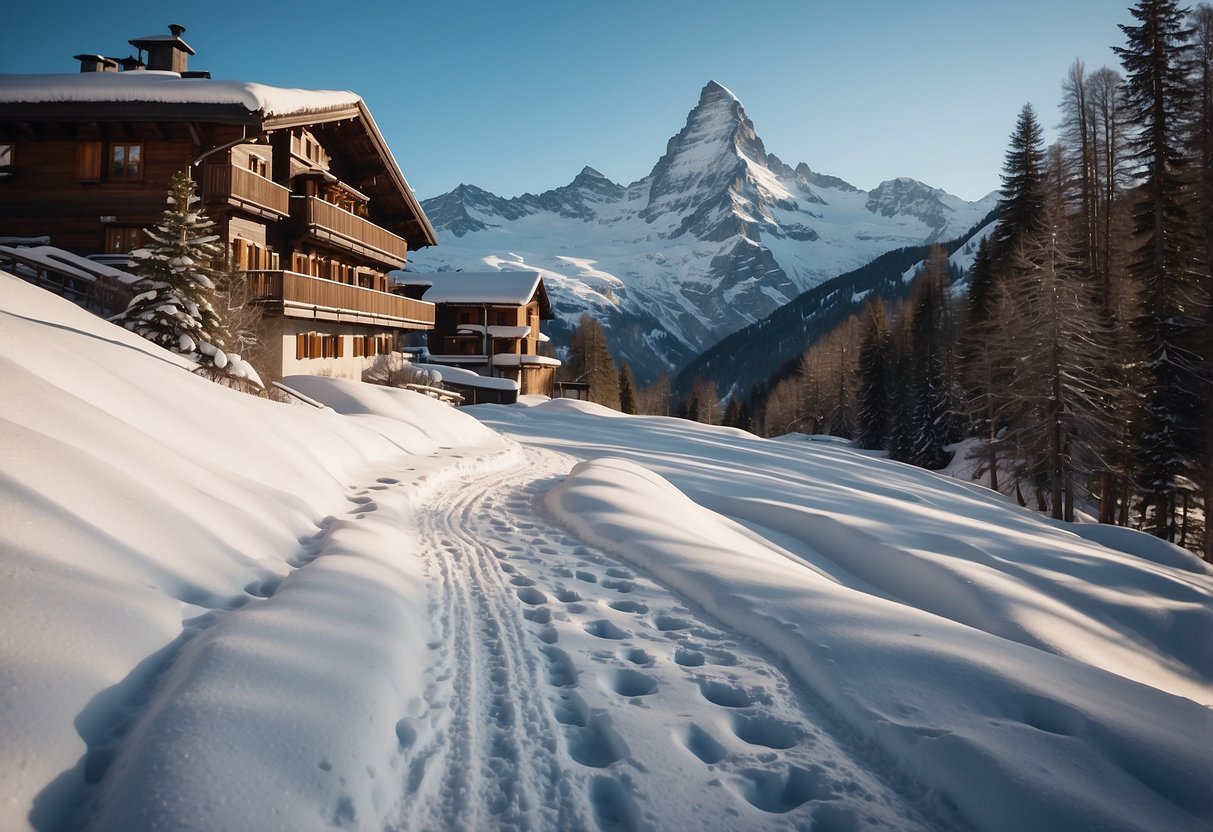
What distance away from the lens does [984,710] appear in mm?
3594

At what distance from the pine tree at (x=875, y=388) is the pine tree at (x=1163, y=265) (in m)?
31.9

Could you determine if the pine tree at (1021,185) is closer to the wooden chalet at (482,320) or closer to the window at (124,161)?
the wooden chalet at (482,320)

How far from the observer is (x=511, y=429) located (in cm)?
2328

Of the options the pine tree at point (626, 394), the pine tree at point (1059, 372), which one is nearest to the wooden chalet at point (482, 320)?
the pine tree at point (626, 394)

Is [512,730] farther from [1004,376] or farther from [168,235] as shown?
[1004,376]

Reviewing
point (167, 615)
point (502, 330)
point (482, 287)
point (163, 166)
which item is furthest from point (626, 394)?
point (167, 615)

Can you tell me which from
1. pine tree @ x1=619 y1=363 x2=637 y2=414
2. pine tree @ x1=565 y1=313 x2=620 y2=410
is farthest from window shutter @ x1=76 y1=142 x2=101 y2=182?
pine tree @ x1=619 y1=363 x2=637 y2=414

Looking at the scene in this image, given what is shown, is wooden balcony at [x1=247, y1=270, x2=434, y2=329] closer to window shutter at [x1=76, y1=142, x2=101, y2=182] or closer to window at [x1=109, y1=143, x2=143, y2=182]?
window at [x1=109, y1=143, x2=143, y2=182]

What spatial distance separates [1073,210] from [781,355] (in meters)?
120

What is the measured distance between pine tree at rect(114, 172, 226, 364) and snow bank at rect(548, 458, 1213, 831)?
38.0 feet

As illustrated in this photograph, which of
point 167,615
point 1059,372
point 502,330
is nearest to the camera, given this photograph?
point 167,615

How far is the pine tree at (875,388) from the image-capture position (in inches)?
2211

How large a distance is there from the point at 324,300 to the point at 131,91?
7.49 m

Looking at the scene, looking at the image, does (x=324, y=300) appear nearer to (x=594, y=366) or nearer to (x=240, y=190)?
(x=240, y=190)
